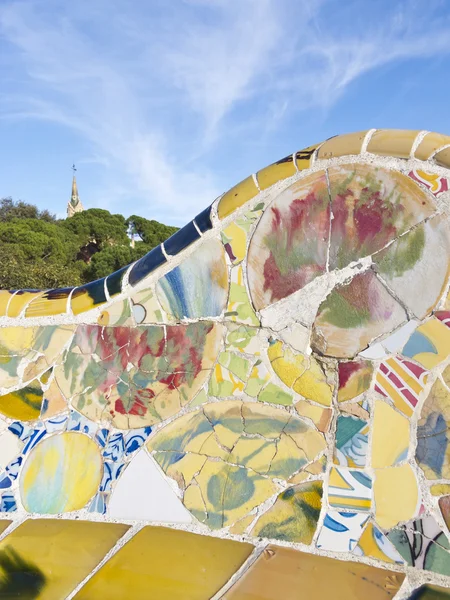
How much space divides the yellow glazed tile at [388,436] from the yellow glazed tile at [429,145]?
73 centimetres

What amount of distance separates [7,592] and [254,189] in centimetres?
141

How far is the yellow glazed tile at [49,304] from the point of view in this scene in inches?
79.0

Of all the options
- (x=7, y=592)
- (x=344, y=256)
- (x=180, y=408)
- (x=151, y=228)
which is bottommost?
(x=7, y=592)

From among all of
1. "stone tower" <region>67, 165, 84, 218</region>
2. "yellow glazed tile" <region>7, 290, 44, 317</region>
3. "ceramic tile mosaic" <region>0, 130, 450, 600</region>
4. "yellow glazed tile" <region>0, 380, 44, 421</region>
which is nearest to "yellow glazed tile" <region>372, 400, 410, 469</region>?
"ceramic tile mosaic" <region>0, 130, 450, 600</region>

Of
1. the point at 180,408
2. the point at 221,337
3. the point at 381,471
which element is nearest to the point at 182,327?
the point at 221,337

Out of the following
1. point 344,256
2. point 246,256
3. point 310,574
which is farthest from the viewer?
point 246,256

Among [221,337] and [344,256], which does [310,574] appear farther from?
[344,256]

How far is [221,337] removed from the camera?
5.78 feet

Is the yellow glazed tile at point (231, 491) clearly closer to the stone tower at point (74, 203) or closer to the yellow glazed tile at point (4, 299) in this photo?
the yellow glazed tile at point (4, 299)

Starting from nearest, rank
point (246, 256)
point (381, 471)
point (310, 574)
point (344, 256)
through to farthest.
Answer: point (310, 574) < point (381, 471) < point (344, 256) < point (246, 256)

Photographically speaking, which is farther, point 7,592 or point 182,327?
point 182,327

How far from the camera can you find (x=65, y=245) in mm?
15602

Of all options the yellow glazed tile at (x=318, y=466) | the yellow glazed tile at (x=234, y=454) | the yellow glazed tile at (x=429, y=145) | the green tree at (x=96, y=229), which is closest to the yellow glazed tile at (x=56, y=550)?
the yellow glazed tile at (x=234, y=454)

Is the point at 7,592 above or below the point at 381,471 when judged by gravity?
below
